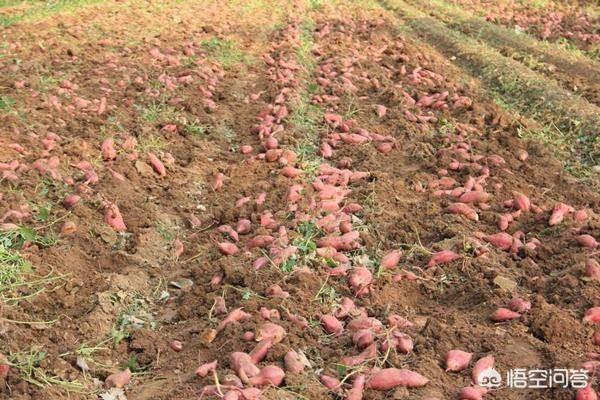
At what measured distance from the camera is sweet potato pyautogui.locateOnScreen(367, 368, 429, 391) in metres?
2.58

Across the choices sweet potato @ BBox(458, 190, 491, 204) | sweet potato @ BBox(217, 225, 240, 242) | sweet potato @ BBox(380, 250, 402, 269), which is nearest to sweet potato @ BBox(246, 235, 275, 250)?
sweet potato @ BBox(217, 225, 240, 242)

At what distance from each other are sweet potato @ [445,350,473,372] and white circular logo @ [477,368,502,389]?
0.09m

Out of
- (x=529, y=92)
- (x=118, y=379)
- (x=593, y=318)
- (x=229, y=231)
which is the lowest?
(x=118, y=379)

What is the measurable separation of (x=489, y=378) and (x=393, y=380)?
409 millimetres

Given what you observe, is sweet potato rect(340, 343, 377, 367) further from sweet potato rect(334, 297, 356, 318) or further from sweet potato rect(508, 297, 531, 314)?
sweet potato rect(508, 297, 531, 314)

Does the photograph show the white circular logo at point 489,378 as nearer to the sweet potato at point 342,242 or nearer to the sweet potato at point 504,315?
the sweet potato at point 504,315

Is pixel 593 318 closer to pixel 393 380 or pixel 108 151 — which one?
pixel 393 380

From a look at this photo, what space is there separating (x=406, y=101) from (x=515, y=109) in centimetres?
102

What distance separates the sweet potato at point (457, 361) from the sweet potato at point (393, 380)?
0.17 metres

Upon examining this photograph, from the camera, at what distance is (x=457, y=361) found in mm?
2732

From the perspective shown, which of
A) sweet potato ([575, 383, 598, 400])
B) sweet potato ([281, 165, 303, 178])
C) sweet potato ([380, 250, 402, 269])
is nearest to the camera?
sweet potato ([575, 383, 598, 400])

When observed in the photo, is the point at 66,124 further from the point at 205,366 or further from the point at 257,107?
the point at 205,366

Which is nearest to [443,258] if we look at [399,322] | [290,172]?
[399,322]

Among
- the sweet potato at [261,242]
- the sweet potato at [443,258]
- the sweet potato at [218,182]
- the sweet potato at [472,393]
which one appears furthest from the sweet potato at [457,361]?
the sweet potato at [218,182]
